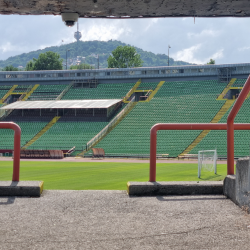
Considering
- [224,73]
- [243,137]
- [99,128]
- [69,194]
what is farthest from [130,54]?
[69,194]

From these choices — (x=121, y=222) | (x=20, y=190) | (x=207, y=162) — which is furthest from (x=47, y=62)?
(x=121, y=222)

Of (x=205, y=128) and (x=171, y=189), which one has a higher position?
(x=205, y=128)

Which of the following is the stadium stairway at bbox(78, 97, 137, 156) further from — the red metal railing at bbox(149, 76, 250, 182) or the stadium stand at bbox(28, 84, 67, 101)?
the red metal railing at bbox(149, 76, 250, 182)

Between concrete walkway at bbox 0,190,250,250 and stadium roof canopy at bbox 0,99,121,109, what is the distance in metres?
36.5

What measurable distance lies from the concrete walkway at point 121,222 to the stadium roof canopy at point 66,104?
120ft

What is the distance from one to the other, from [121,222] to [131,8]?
252 centimetres

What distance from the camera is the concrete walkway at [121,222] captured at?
3.49 metres

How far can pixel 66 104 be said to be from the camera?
44.7 metres

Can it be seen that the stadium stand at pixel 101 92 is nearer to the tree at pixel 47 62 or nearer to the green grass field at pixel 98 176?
the green grass field at pixel 98 176

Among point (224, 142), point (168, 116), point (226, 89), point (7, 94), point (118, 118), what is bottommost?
point (224, 142)

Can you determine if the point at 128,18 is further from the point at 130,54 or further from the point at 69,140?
the point at 130,54

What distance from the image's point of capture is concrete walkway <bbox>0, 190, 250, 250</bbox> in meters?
3.49

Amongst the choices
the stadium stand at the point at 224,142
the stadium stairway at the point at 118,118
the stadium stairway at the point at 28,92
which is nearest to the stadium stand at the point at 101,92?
the stadium stairway at the point at 118,118

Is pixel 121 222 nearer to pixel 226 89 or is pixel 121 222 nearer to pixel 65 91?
pixel 226 89
